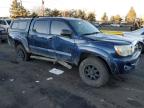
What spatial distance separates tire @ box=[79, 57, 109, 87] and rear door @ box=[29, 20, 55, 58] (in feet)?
4.67

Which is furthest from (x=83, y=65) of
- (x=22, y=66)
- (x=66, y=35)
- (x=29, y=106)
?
(x=22, y=66)

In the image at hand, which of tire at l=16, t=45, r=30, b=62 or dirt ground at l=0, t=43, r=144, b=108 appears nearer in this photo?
dirt ground at l=0, t=43, r=144, b=108

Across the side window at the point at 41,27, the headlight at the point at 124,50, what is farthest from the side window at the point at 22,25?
the headlight at the point at 124,50

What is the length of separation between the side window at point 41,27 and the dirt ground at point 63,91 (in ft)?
4.50

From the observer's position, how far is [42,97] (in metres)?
5.04

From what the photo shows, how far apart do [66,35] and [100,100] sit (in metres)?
2.26

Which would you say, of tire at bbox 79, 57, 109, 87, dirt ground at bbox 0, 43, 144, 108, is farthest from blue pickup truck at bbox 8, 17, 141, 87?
dirt ground at bbox 0, 43, 144, 108

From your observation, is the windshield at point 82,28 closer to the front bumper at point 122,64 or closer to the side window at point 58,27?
the side window at point 58,27

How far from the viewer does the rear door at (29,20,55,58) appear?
272 inches

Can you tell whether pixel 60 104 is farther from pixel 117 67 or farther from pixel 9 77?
pixel 9 77

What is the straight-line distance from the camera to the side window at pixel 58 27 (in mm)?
6449

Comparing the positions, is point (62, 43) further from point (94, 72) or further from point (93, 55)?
point (94, 72)

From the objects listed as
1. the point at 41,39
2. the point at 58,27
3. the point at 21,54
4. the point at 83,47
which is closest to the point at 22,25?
the point at 21,54

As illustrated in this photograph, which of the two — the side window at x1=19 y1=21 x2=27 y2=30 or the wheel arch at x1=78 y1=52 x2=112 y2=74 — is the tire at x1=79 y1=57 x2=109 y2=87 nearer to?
the wheel arch at x1=78 y1=52 x2=112 y2=74
